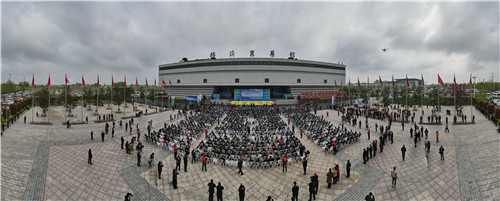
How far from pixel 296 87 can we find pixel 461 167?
4940 centimetres

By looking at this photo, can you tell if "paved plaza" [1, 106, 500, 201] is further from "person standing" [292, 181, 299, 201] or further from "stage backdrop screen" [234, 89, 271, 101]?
"stage backdrop screen" [234, 89, 271, 101]

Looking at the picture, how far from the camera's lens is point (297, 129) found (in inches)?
944

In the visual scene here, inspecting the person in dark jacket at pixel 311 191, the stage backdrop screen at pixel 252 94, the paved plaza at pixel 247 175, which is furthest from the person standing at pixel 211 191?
the stage backdrop screen at pixel 252 94

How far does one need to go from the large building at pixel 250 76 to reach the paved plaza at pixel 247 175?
42805 mm

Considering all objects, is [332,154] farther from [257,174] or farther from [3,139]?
[3,139]

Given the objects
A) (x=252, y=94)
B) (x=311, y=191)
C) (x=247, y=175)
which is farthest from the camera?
(x=252, y=94)

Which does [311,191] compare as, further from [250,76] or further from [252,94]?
[250,76]

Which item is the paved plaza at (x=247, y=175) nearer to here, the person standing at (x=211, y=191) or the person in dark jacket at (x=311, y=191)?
the person in dark jacket at (x=311, y=191)

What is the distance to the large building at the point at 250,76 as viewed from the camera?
5741 centimetres

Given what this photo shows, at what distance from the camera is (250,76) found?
5750 centimetres

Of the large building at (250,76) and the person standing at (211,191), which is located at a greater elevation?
the large building at (250,76)

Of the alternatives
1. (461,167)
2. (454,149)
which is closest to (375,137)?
(454,149)

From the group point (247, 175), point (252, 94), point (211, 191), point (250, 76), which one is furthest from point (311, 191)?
point (250, 76)

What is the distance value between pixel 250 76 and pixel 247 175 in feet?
155
